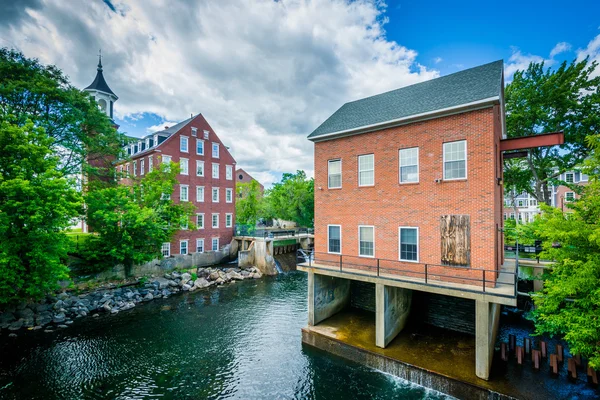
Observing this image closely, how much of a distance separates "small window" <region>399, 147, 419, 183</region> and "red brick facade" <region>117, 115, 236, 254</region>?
920 inches

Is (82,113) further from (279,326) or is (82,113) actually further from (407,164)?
(407,164)

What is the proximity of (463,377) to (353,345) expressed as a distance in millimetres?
3834

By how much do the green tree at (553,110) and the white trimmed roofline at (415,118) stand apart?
53.3 feet

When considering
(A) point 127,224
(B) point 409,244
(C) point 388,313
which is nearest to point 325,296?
(C) point 388,313

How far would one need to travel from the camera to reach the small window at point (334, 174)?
13273 millimetres

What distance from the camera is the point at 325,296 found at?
13.6 metres

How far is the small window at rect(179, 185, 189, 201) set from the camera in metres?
28.0

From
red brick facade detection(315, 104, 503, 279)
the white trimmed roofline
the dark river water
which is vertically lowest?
the dark river water

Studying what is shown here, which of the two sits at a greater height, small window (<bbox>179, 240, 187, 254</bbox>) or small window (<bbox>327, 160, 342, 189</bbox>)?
small window (<bbox>327, 160, 342, 189</bbox>)

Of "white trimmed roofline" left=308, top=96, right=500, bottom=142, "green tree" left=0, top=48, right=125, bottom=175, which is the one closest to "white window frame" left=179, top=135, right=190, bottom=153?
"green tree" left=0, top=48, right=125, bottom=175

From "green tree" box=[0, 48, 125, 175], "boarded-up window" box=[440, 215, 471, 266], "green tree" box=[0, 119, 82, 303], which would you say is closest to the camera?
"boarded-up window" box=[440, 215, 471, 266]

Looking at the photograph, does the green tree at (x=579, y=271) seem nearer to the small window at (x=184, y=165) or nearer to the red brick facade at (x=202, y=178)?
the red brick facade at (x=202, y=178)

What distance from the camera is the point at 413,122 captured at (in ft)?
36.2

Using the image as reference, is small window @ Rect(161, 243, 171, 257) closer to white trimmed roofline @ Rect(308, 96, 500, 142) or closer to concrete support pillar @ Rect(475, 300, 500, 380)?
white trimmed roofline @ Rect(308, 96, 500, 142)
